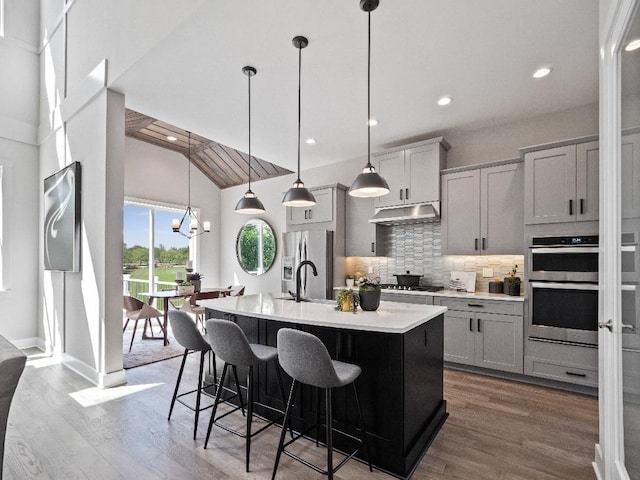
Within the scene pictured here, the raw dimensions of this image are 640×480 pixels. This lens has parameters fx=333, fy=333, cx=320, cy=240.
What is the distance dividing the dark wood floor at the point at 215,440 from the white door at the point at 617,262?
0.44 m

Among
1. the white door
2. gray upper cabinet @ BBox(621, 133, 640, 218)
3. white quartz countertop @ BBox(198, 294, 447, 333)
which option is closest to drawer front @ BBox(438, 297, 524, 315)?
white quartz countertop @ BBox(198, 294, 447, 333)

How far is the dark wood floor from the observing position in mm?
2037

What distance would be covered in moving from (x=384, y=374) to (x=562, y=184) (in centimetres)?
280

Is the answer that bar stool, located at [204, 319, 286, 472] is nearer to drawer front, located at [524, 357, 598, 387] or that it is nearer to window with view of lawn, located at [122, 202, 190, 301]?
drawer front, located at [524, 357, 598, 387]

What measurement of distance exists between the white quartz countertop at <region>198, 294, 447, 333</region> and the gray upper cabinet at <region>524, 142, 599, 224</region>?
6.23ft

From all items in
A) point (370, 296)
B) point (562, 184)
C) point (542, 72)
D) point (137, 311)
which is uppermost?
point (542, 72)

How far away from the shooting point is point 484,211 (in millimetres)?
3984

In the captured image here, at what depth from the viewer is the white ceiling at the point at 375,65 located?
2350mm

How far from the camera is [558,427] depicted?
8.48ft

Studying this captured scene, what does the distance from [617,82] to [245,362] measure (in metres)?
2.64

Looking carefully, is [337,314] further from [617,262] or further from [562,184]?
[562,184]

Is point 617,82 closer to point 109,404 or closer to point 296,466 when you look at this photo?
point 296,466

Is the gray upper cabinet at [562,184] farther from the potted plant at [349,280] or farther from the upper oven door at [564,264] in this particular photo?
the potted plant at [349,280]

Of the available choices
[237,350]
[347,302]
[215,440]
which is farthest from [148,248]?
[347,302]
